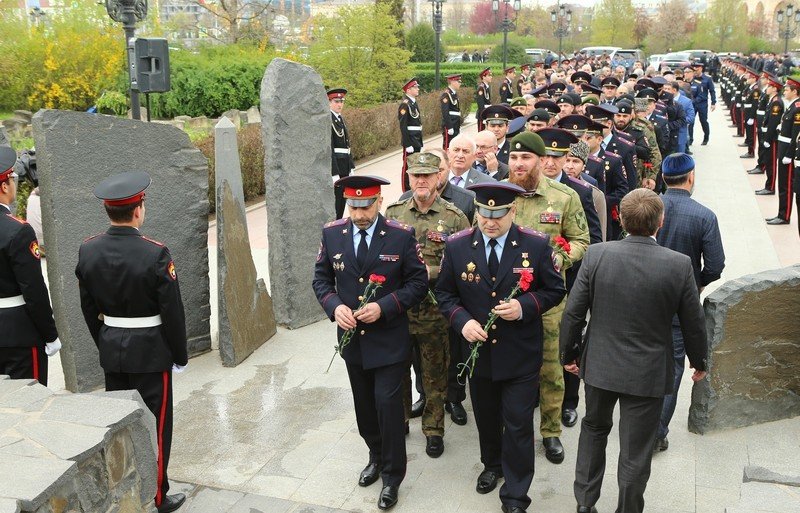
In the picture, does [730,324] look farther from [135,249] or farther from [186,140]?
[186,140]

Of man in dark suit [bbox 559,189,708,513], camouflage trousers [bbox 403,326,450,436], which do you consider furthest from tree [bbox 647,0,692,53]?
man in dark suit [bbox 559,189,708,513]

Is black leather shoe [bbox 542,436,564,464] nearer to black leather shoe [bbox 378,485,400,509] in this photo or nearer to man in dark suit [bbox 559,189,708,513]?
man in dark suit [bbox 559,189,708,513]

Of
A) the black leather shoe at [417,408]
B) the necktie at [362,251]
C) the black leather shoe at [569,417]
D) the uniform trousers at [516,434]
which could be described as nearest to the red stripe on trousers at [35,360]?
the necktie at [362,251]

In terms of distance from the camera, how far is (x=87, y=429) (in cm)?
361

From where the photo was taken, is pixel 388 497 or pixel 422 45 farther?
pixel 422 45

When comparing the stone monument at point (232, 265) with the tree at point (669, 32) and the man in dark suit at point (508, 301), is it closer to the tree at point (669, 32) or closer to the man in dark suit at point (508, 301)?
the man in dark suit at point (508, 301)

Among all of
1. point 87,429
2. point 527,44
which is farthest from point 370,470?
point 527,44

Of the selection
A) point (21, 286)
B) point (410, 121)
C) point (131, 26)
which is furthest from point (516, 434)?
point (410, 121)

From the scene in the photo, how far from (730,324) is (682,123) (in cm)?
1002

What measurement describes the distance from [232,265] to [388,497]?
2.96m

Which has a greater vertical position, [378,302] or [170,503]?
[378,302]

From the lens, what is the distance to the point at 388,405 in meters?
4.64

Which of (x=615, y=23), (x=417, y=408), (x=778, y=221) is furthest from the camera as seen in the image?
(x=615, y=23)

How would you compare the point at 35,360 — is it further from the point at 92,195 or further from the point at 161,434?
the point at 92,195
